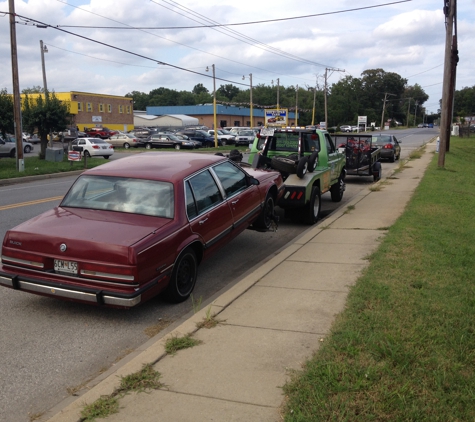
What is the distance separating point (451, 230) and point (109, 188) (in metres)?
5.70

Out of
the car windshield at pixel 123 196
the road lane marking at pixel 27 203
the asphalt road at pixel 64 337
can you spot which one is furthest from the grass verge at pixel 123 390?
the road lane marking at pixel 27 203

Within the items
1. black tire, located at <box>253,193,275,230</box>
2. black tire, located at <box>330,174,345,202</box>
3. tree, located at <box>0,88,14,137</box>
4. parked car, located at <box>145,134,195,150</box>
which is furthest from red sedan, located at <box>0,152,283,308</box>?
parked car, located at <box>145,134,195,150</box>

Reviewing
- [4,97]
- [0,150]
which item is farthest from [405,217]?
[0,150]

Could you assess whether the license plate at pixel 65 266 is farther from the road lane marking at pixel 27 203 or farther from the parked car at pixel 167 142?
the parked car at pixel 167 142

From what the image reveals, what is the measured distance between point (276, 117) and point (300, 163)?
43952 millimetres

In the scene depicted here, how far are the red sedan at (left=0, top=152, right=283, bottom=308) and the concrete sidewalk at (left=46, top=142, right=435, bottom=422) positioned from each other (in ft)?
2.09

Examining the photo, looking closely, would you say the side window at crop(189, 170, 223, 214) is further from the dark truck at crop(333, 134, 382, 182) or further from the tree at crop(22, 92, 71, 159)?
the tree at crop(22, 92, 71, 159)

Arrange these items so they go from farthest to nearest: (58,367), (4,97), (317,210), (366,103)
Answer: (366,103) → (4,97) → (317,210) → (58,367)

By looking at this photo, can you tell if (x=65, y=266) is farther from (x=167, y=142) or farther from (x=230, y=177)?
(x=167, y=142)

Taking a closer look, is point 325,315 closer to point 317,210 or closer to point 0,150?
point 317,210

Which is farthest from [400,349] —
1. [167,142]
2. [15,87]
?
[167,142]

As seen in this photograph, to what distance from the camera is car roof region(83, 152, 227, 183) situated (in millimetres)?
6223

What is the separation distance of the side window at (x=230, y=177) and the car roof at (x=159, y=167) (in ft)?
0.47

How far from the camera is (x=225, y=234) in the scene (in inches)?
267
